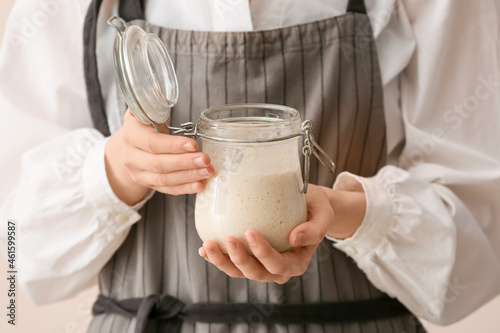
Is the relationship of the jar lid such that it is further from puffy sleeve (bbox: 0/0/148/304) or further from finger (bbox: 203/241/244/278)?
puffy sleeve (bbox: 0/0/148/304)

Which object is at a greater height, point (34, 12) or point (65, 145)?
point (34, 12)

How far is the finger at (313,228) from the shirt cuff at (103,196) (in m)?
0.30

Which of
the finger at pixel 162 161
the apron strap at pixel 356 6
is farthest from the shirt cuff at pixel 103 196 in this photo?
the apron strap at pixel 356 6

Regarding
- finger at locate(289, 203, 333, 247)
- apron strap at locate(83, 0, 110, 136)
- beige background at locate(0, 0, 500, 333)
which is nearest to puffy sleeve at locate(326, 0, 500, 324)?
finger at locate(289, 203, 333, 247)

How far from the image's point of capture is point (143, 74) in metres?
0.52

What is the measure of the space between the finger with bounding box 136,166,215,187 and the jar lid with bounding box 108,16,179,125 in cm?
6

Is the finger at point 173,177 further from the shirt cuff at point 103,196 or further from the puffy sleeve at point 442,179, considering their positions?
the puffy sleeve at point 442,179

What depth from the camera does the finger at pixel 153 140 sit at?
21.5 inches

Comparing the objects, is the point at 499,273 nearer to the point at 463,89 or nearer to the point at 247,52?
the point at 463,89

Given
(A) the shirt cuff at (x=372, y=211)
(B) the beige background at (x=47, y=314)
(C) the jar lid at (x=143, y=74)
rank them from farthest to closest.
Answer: (B) the beige background at (x=47, y=314) → (A) the shirt cuff at (x=372, y=211) → (C) the jar lid at (x=143, y=74)

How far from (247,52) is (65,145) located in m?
0.32

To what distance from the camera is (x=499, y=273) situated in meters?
0.86

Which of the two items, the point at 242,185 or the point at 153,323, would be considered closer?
the point at 242,185

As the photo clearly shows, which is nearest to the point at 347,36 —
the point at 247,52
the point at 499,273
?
the point at 247,52
